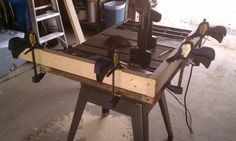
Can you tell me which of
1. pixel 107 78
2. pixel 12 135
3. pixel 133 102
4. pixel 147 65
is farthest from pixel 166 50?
pixel 12 135

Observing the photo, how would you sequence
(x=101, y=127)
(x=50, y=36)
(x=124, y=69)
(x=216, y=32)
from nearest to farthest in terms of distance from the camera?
(x=124, y=69) < (x=216, y=32) < (x=101, y=127) < (x=50, y=36)

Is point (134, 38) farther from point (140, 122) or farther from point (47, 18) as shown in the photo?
point (47, 18)

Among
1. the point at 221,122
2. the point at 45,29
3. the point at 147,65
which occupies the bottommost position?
the point at 221,122

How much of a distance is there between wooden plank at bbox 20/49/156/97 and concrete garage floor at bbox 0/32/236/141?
87 centimetres

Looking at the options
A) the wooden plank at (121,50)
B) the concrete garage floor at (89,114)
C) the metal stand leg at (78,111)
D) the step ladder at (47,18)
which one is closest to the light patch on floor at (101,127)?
the concrete garage floor at (89,114)

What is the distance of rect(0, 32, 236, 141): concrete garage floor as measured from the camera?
5.93 feet

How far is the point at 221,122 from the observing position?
1.98 m

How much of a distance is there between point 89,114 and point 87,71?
1.09 meters

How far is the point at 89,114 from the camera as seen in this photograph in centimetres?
202

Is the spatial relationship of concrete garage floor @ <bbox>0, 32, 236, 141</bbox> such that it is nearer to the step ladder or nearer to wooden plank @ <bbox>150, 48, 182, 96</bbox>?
the step ladder

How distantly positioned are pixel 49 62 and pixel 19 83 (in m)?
1.49

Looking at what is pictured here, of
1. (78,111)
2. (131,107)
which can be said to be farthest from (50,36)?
(131,107)

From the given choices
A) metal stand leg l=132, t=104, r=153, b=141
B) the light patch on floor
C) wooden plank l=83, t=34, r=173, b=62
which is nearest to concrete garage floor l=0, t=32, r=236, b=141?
the light patch on floor

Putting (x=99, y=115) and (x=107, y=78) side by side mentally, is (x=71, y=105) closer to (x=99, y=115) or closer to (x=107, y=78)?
(x=99, y=115)
